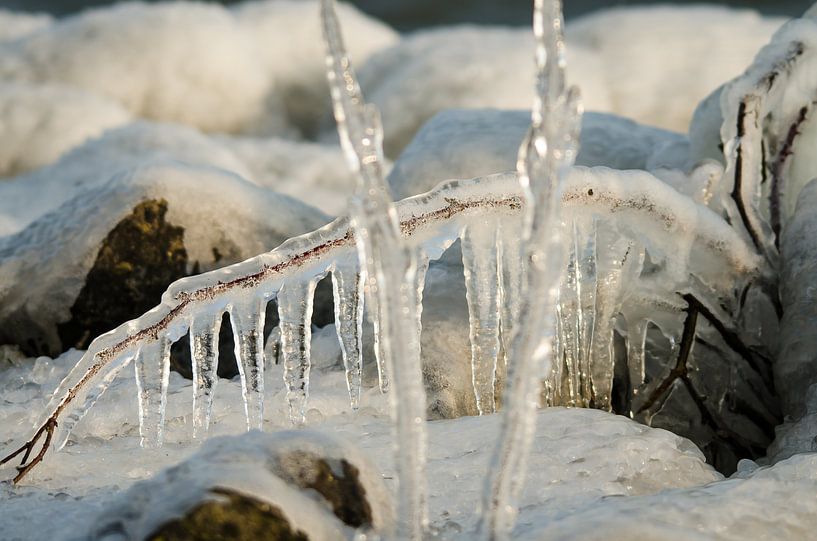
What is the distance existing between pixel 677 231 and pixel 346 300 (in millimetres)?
440

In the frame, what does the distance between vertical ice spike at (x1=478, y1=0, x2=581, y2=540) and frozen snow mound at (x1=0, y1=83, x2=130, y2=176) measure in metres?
2.64

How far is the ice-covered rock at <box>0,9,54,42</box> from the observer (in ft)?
13.7

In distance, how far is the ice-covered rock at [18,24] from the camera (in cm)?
418

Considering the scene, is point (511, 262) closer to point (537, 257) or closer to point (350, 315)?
point (350, 315)

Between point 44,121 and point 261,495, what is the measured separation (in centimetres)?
281

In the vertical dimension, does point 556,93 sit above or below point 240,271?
above

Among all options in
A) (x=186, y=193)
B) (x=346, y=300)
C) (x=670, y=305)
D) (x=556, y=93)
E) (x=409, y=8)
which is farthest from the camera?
(x=409, y=8)

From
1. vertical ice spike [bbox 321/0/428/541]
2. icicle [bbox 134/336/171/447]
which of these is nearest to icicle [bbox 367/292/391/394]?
icicle [bbox 134/336/171/447]

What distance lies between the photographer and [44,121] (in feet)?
11.0

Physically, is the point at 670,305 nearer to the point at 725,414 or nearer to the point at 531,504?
the point at 725,414

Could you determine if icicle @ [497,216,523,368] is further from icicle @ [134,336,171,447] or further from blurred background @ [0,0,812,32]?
blurred background @ [0,0,812,32]

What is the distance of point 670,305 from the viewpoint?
145 cm

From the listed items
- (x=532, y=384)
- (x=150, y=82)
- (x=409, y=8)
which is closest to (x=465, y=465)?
(x=532, y=384)

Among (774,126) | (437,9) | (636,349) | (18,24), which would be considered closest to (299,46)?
(18,24)
